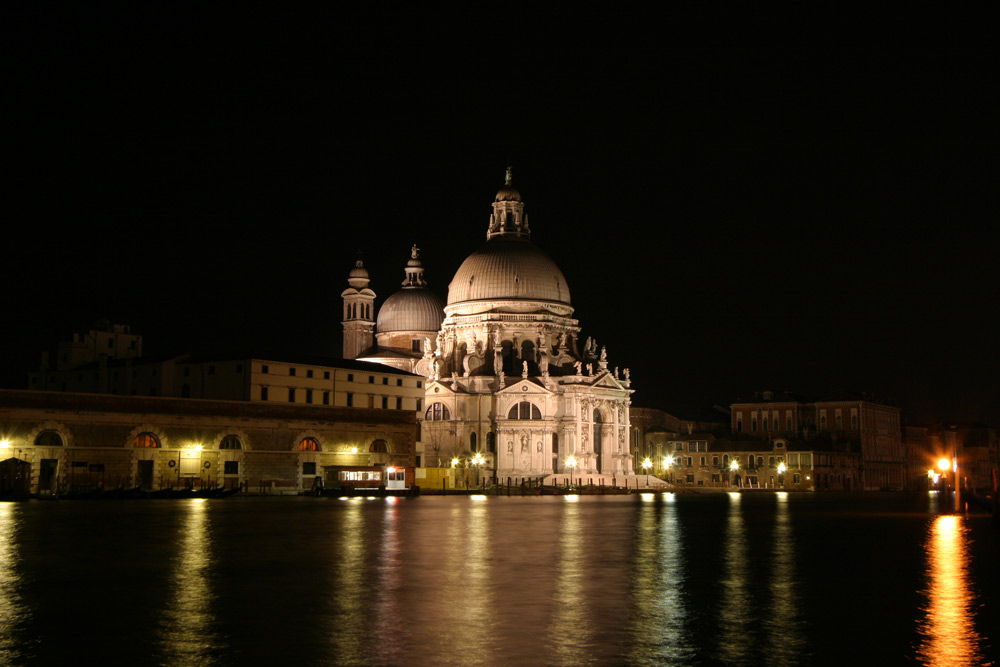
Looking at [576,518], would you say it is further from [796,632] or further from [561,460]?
[561,460]

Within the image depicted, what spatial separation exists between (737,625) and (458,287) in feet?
299

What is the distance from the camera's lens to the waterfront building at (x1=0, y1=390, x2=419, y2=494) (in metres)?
59.5

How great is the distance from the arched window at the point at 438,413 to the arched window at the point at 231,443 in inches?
1248

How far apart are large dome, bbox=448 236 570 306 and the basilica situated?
0.29 feet

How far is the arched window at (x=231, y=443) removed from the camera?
67.8 meters

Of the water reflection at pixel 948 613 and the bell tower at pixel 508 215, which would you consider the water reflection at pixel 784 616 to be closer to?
the water reflection at pixel 948 613

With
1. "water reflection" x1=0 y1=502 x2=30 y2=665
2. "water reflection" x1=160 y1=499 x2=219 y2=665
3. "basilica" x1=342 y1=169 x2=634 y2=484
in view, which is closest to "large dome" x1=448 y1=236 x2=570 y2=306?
"basilica" x1=342 y1=169 x2=634 y2=484

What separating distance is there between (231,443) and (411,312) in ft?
153

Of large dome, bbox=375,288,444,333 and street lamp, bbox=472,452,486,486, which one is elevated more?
large dome, bbox=375,288,444,333

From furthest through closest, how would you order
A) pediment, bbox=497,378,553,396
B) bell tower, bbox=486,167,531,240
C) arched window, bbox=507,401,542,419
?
bell tower, bbox=486,167,531,240 → arched window, bbox=507,401,542,419 → pediment, bbox=497,378,553,396

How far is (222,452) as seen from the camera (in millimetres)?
67188

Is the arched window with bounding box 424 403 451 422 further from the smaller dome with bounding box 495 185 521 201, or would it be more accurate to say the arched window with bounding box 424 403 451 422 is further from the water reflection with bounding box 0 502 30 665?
the water reflection with bounding box 0 502 30 665

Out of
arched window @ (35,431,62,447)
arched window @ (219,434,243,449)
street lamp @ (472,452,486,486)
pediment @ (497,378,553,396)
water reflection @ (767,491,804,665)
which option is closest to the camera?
water reflection @ (767,491,804,665)

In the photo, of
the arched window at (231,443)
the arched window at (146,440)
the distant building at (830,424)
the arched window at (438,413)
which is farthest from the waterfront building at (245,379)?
the distant building at (830,424)
